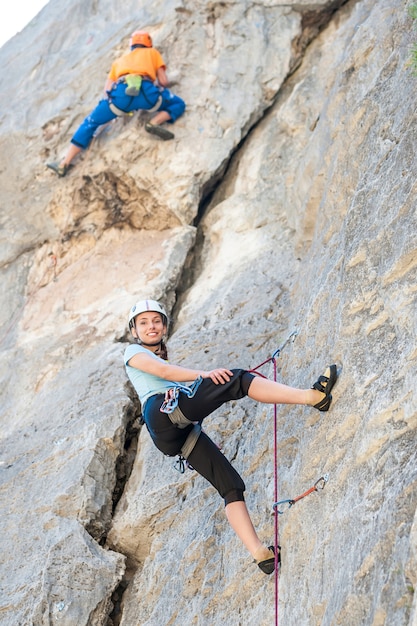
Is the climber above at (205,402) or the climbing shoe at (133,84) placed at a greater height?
the climbing shoe at (133,84)

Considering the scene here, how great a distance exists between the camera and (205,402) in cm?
469

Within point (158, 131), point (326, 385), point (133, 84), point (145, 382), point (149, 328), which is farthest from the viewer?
point (158, 131)

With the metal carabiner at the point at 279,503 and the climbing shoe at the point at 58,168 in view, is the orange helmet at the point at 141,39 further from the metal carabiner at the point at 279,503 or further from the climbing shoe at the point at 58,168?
the metal carabiner at the point at 279,503

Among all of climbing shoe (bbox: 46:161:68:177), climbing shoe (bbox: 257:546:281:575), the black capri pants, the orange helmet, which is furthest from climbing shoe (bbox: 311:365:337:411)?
the orange helmet

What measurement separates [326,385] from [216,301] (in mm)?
3524

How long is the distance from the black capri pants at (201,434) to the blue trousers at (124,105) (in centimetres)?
575

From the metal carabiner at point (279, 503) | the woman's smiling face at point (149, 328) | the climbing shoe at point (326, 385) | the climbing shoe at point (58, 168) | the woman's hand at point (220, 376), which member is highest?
the climbing shoe at point (58, 168)

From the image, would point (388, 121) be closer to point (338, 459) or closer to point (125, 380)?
point (338, 459)

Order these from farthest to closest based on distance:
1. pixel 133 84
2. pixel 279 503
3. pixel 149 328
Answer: pixel 133 84 → pixel 149 328 → pixel 279 503

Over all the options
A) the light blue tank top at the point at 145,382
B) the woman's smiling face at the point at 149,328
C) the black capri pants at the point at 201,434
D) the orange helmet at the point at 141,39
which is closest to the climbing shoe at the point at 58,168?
the orange helmet at the point at 141,39

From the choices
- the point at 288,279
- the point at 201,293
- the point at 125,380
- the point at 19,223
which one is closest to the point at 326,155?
the point at 288,279

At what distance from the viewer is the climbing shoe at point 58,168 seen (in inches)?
399

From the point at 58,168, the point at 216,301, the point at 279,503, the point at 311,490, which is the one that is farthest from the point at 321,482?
the point at 58,168

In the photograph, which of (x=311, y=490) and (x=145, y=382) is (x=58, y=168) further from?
(x=311, y=490)
